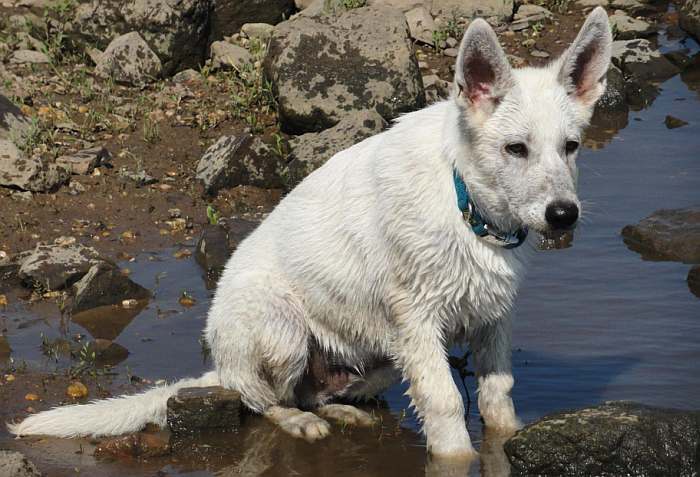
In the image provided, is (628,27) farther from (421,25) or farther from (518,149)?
(518,149)

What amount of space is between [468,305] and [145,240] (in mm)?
4586

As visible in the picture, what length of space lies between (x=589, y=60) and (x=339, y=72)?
232 inches

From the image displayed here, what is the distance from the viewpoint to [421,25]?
14.8m

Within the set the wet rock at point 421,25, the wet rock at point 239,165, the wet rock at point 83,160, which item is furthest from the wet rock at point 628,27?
the wet rock at point 83,160

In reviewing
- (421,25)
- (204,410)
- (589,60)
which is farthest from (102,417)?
(421,25)

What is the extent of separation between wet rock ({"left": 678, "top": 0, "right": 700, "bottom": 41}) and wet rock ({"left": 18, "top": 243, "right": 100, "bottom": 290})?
876 cm

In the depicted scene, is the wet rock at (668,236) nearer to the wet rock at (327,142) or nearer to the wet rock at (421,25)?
the wet rock at (327,142)

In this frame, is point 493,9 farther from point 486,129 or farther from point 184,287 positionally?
point 486,129

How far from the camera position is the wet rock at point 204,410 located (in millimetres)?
7180

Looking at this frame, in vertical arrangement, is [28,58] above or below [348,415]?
above

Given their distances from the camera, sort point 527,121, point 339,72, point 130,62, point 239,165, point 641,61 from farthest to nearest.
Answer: point 641,61 < point 130,62 < point 339,72 < point 239,165 < point 527,121

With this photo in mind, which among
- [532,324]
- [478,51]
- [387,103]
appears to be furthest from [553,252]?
[478,51]

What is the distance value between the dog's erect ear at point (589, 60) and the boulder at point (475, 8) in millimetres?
8766

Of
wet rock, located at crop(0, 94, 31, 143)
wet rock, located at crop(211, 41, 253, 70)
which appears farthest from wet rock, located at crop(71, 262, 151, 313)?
wet rock, located at crop(211, 41, 253, 70)
